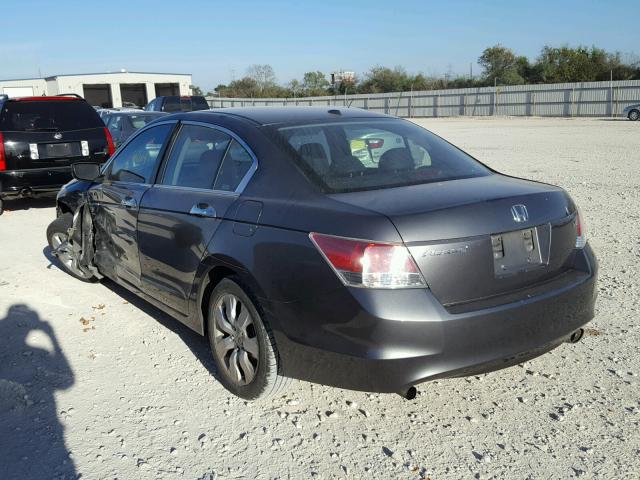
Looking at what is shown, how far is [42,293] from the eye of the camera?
225 inches

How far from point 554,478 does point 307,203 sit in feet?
5.67

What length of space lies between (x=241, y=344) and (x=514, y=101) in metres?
46.2

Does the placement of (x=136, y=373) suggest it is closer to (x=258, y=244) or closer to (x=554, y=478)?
(x=258, y=244)

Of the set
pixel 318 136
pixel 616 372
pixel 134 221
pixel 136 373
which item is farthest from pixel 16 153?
pixel 616 372

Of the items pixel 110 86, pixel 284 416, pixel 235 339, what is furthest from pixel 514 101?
pixel 284 416

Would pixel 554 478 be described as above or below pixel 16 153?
below

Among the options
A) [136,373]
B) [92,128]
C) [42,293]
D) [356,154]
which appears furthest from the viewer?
[92,128]

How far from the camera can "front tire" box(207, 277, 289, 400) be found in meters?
3.25

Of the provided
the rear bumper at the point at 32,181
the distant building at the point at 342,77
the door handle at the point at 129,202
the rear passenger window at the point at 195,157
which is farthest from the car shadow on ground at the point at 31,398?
the distant building at the point at 342,77

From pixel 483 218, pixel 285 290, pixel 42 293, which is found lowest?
pixel 42 293

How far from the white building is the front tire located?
56016mm

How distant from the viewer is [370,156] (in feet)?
11.9

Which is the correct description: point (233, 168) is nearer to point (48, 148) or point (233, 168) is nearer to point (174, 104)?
point (48, 148)

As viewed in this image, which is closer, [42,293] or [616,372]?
[616,372]
